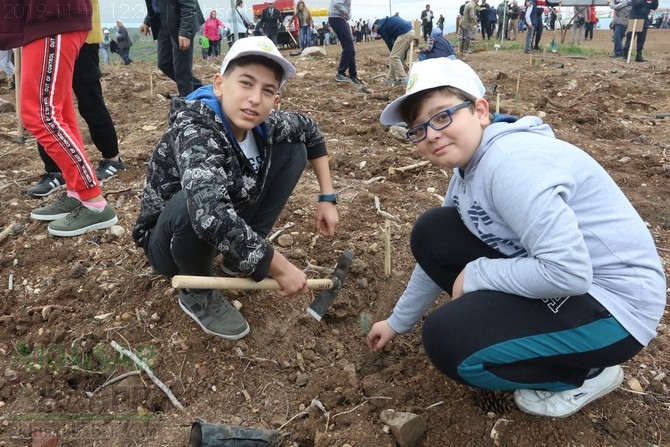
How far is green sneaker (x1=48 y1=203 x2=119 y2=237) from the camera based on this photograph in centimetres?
289

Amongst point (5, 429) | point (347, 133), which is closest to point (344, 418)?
point (5, 429)

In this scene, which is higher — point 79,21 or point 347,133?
point 79,21

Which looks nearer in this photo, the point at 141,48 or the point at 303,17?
the point at 303,17

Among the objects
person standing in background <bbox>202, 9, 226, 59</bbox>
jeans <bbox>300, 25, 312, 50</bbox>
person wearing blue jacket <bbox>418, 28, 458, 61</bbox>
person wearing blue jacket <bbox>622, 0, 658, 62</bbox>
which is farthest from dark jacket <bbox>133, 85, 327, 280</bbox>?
person standing in background <bbox>202, 9, 226, 59</bbox>

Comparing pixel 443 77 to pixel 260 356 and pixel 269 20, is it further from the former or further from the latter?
pixel 269 20

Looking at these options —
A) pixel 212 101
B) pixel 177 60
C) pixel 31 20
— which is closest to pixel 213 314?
pixel 212 101

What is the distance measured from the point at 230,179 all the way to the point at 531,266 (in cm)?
114

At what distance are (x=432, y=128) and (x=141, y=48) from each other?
29462 millimetres

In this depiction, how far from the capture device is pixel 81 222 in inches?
115

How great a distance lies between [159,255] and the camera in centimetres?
205

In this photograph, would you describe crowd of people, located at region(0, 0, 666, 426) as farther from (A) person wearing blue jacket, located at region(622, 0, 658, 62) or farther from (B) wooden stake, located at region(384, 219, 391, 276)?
(A) person wearing blue jacket, located at region(622, 0, 658, 62)

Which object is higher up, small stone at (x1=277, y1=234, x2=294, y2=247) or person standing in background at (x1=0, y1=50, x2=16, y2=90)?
person standing in background at (x1=0, y1=50, x2=16, y2=90)

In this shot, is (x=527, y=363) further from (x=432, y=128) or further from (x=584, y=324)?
(x=432, y=128)

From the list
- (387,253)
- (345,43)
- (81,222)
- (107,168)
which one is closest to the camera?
(387,253)
